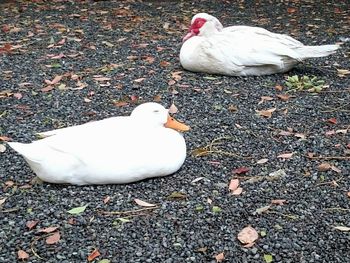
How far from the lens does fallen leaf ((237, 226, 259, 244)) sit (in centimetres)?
336

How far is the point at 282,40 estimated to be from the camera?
20.6ft

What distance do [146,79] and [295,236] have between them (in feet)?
10.5

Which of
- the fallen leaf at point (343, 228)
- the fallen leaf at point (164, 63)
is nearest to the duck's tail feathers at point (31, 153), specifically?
the fallen leaf at point (343, 228)

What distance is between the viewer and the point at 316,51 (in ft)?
20.3

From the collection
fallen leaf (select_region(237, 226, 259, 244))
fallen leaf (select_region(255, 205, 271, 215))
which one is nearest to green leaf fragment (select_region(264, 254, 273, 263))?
fallen leaf (select_region(237, 226, 259, 244))

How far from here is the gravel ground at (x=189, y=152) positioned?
11.0 feet

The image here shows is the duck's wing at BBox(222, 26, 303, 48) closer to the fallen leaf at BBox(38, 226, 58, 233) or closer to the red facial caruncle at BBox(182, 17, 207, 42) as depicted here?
the red facial caruncle at BBox(182, 17, 207, 42)

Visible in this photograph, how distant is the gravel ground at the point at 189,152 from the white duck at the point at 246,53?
12 cm

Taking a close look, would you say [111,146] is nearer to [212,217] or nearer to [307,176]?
[212,217]

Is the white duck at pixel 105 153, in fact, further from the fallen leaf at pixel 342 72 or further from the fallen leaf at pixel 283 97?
the fallen leaf at pixel 342 72

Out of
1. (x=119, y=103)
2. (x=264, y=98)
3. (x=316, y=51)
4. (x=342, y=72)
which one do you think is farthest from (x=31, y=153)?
(x=342, y=72)

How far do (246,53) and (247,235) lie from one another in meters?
3.12

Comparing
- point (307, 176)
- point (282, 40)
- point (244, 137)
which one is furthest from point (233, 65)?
point (307, 176)

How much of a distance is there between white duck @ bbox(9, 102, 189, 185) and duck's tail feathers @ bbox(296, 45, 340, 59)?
8.86ft
